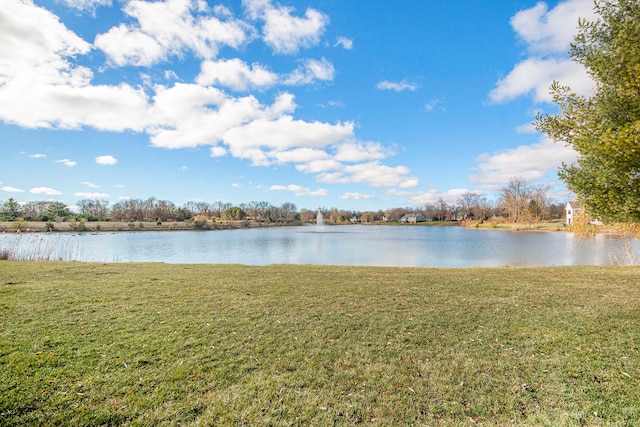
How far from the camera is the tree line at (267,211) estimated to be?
207ft

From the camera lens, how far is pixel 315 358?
3.90 m

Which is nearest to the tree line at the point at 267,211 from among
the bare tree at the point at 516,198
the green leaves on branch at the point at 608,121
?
the bare tree at the point at 516,198

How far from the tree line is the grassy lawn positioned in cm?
6265

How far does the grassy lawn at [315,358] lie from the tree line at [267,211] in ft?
206

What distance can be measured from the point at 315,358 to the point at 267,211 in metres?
101

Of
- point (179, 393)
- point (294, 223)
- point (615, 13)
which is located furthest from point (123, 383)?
point (294, 223)

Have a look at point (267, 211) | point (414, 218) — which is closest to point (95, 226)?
point (267, 211)

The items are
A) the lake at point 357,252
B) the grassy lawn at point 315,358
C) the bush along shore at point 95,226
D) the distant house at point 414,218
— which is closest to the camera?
the grassy lawn at point 315,358

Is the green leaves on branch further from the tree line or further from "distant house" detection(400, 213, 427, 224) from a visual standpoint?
"distant house" detection(400, 213, 427, 224)

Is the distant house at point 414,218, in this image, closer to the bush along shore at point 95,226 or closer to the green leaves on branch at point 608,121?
the bush along shore at point 95,226

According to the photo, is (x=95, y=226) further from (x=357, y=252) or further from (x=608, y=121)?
(x=608, y=121)

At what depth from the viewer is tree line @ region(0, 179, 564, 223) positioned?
207 ft

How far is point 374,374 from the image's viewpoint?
11.6 feet

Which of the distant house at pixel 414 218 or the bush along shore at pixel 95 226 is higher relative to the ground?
the distant house at pixel 414 218
